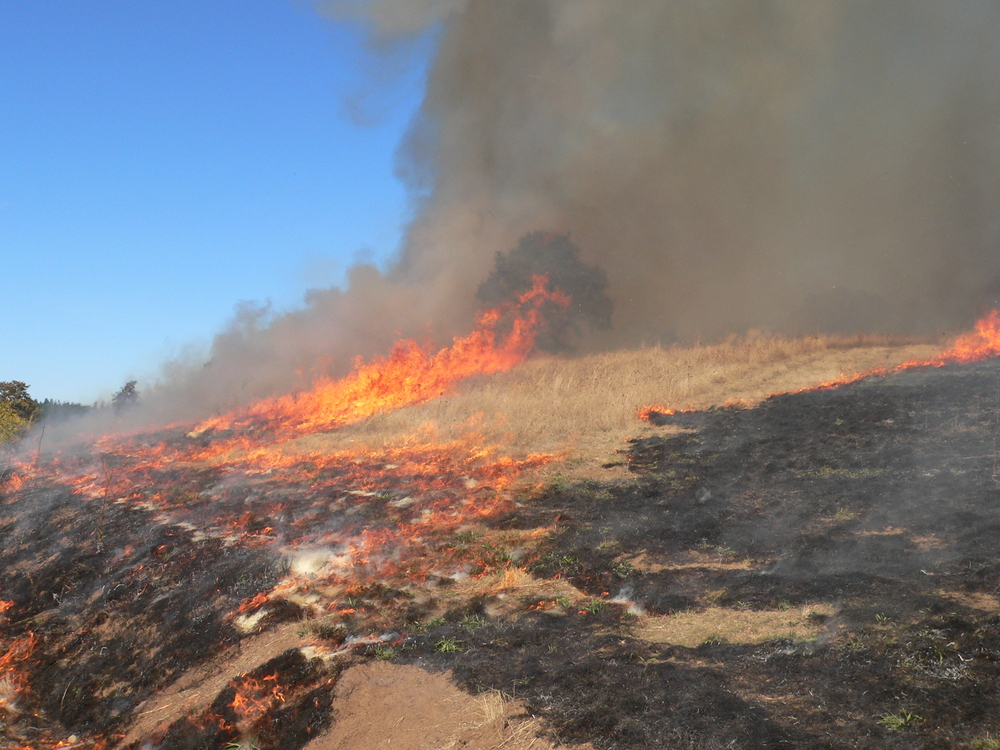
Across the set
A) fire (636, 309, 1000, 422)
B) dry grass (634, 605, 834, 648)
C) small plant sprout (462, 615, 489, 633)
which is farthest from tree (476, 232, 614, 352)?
dry grass (634, 605, 834, 648)

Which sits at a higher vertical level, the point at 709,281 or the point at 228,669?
the point at 709,281

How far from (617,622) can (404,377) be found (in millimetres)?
18920

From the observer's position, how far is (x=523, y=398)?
2272cm

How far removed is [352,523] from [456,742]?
7.16 metres

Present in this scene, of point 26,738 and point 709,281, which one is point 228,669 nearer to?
point 26,738

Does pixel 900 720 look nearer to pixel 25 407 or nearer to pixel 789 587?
pixel 789 587

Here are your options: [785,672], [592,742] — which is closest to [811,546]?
[785,672]

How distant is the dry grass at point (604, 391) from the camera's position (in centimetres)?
1920

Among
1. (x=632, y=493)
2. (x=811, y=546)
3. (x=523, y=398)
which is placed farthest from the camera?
(x=523, y=398)

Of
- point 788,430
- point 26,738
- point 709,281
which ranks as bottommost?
point 26,738

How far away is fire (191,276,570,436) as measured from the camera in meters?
24.5

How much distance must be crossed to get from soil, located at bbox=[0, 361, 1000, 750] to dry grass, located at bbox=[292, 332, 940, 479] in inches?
150

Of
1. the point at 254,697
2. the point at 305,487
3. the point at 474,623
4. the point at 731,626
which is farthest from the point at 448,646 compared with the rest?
the point at 305,487

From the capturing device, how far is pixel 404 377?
26625mm
